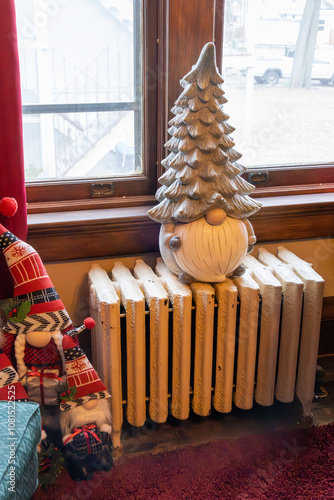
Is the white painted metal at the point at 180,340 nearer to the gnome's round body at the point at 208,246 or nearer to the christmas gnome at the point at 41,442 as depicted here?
the gnome's round body at the point at 208,246

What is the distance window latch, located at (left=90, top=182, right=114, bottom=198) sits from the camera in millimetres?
1838

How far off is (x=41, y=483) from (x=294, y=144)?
1.45 metres

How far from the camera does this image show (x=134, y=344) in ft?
5.30

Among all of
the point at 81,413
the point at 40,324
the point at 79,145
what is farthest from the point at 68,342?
the point at 79,145

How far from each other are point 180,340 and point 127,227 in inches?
16.0

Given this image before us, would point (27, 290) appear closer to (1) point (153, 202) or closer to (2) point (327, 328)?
(1) point (153, 202)

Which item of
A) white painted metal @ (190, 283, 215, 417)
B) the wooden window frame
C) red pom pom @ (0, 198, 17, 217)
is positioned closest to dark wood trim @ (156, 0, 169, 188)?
the wooden window frame

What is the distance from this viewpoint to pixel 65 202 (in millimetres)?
1811

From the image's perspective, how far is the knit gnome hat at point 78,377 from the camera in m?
1.47

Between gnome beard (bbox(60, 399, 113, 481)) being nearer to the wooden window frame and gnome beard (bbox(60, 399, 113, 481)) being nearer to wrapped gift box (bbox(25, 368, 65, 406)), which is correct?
wrapped gift box (bbox(25, 368, 65, 406))

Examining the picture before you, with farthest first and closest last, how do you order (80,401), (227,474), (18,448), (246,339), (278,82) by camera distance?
(278,82) < (246,339) < (227,474) < (80,401) < (18,448)

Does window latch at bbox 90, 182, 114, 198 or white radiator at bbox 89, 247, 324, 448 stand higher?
window latch at bbox 90, 182, 114, 198

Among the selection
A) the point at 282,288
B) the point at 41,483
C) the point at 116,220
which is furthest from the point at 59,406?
the point at 282,288

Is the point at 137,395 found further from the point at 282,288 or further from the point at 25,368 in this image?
the point at 282,288
